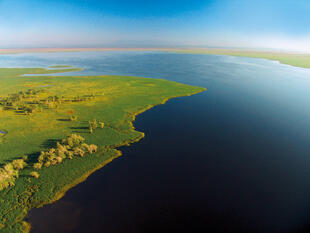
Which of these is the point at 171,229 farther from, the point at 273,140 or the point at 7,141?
the point at 7,141

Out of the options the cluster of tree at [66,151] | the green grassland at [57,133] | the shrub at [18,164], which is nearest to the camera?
the green grassland at [57,133]

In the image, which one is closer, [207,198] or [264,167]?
[207,198]

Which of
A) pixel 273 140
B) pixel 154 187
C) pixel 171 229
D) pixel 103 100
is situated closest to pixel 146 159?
pixel 154 187

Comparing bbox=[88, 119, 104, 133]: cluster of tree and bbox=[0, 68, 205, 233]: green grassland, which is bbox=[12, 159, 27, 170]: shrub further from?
bbox=[88, 119, 104, 133]: cluster of tree

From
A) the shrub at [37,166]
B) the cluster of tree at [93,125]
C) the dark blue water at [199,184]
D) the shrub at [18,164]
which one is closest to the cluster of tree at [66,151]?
the shrub at [37,166]

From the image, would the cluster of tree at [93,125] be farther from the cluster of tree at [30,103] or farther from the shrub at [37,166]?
the cluster of tree at [30,103]
